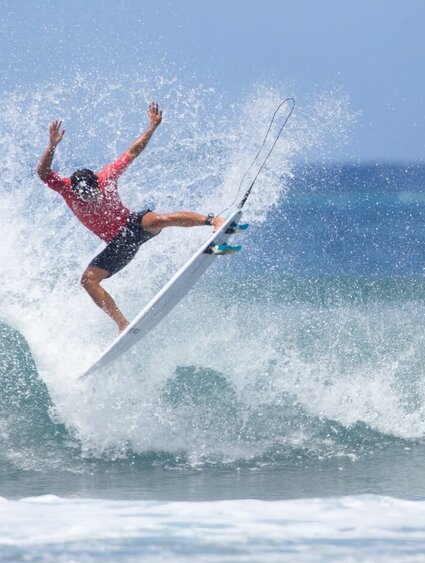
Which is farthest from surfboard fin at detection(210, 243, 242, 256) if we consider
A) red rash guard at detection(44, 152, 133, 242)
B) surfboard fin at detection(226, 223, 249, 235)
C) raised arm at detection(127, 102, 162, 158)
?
raised arm at detection(127, 102, 162, 158)

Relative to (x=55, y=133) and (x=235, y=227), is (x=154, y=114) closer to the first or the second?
(x=55, y=133)

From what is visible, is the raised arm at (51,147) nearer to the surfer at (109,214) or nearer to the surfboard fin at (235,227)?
the surfer at (109,214)

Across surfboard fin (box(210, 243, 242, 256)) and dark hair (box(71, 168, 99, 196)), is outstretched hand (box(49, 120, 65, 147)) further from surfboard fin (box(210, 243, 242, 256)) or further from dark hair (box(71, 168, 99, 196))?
surfboard fin (box(210, 243, 242, 256))

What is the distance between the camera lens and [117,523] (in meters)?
5.66

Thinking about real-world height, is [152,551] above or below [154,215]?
below

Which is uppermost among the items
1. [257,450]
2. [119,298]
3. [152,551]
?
[119,298]

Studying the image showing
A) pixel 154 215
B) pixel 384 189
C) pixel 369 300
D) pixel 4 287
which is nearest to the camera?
pixel 154 215

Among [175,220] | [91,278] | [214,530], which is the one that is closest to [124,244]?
[91,278]

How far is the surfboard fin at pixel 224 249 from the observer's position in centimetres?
730

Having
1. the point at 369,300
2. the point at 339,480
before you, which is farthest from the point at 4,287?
the point at 369,300

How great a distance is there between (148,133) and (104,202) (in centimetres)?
62

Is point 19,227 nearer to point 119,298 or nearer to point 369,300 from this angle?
point 119,298

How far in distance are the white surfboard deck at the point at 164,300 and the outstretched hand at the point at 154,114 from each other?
0.95m

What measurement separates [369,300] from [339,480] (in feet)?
36.5
